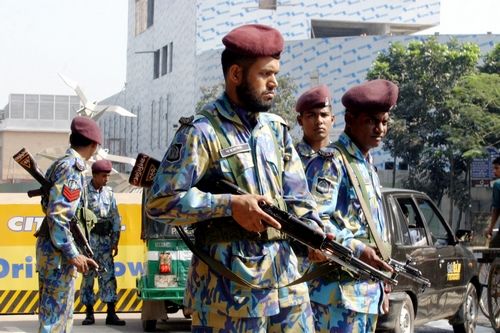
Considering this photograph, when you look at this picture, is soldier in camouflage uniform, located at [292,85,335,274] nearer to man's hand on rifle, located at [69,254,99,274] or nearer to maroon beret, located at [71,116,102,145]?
maroon beret, located at [71,116,102,145]

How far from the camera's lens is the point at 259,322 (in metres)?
4.45

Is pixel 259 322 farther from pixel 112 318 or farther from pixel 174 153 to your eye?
pixel 112 318

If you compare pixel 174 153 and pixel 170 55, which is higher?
pixel 170 55

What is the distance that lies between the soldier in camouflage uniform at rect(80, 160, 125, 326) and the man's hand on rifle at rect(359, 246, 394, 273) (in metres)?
8.29

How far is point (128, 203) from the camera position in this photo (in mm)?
14664

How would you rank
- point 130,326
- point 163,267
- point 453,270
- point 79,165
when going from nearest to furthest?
point 79,165 < point 453,270 < point 163,267 < point 130,326

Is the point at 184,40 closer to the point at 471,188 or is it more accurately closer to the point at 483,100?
the point at 471,188

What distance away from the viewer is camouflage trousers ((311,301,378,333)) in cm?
583

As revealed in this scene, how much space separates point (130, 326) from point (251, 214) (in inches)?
375

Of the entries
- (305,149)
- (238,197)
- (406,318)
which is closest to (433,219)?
(406,318)

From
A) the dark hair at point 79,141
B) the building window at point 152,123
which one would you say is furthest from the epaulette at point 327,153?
the building window at point 152,123

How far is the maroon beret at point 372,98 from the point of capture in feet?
20.1

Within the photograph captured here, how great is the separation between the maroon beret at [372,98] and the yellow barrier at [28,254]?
873 cm

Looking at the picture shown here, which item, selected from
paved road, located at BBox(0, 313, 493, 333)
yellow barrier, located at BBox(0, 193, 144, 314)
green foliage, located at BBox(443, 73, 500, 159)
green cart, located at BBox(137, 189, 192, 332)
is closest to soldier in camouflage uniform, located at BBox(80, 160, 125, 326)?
paved road, located at BBox(0, 313, 493, 333)
